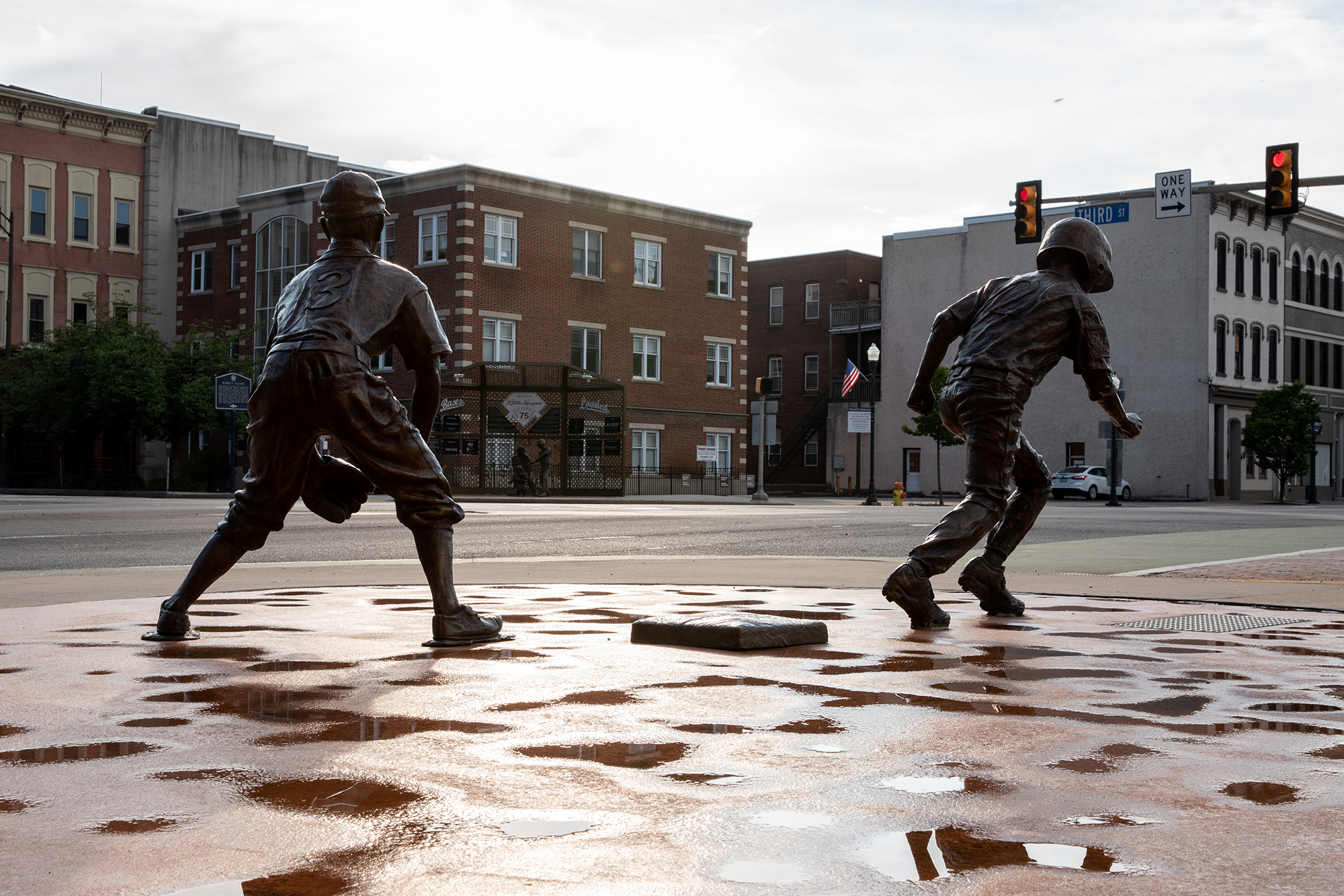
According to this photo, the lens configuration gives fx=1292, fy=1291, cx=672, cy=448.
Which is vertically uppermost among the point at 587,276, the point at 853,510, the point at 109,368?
the point at 587,276

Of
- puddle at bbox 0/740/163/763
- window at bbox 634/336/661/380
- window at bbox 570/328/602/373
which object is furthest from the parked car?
puddle at bbox 0/740/163/763

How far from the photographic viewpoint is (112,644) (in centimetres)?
564

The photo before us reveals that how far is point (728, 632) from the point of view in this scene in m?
5.71

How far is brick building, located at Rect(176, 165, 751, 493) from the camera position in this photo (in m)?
41.4

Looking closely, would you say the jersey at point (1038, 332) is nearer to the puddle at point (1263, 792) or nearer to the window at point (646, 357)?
the puddle at point (1263, 792)

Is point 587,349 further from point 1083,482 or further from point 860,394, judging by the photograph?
point 1083,482

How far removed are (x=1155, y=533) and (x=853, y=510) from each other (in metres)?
11.1

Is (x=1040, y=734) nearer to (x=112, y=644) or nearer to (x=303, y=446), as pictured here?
(x=303, y=446)

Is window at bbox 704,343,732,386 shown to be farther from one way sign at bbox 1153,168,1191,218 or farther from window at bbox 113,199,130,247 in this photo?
one way sign at bbox 1153,168,1191,218

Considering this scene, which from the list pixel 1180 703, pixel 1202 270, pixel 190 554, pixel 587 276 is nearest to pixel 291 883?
pixel 1180 703

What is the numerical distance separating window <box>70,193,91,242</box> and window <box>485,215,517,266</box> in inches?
713

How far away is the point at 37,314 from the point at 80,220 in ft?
12.8

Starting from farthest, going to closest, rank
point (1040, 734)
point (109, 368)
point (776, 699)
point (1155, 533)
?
point (109, 368)
point (1155, 533)
point (776, 699)
point (1040, 734)

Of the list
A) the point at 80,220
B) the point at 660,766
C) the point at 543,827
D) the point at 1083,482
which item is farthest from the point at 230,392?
the point at 1083,482
